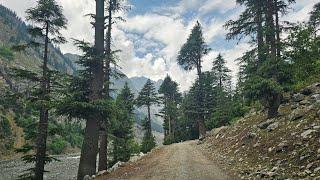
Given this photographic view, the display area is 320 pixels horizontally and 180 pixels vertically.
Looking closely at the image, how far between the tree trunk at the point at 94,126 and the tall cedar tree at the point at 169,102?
1787 inches

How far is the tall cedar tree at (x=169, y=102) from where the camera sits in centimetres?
6217

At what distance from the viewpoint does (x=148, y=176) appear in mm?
12633

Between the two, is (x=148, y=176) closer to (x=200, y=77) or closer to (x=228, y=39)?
(x=228, y=39)

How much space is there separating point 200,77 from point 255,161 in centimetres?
3370

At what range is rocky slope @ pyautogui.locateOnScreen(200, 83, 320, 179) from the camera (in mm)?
9383

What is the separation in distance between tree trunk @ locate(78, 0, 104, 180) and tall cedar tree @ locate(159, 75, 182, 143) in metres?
45.4

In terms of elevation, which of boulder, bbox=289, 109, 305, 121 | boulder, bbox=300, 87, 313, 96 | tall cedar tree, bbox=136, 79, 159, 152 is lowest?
boulder, bbox=289, 109, 305, 121

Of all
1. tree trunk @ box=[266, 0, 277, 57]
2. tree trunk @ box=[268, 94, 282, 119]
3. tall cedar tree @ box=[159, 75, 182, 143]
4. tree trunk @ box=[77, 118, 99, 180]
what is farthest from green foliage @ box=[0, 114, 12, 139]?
tree trunk @ box=[268, 94, 282, 119]

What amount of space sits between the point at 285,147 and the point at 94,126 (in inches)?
339

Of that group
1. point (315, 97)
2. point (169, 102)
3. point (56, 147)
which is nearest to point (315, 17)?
point (315, 97)

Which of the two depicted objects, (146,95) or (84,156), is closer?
(84,156)

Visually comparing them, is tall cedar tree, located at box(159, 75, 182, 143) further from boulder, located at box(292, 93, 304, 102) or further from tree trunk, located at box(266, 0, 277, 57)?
boulder, located at box(292, 93, 304, 102)

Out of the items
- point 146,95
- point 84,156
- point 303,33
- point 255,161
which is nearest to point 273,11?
point 303,33

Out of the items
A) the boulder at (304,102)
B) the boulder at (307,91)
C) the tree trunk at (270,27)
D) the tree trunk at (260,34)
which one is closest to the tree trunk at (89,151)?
the tree trunk at (260,34)
